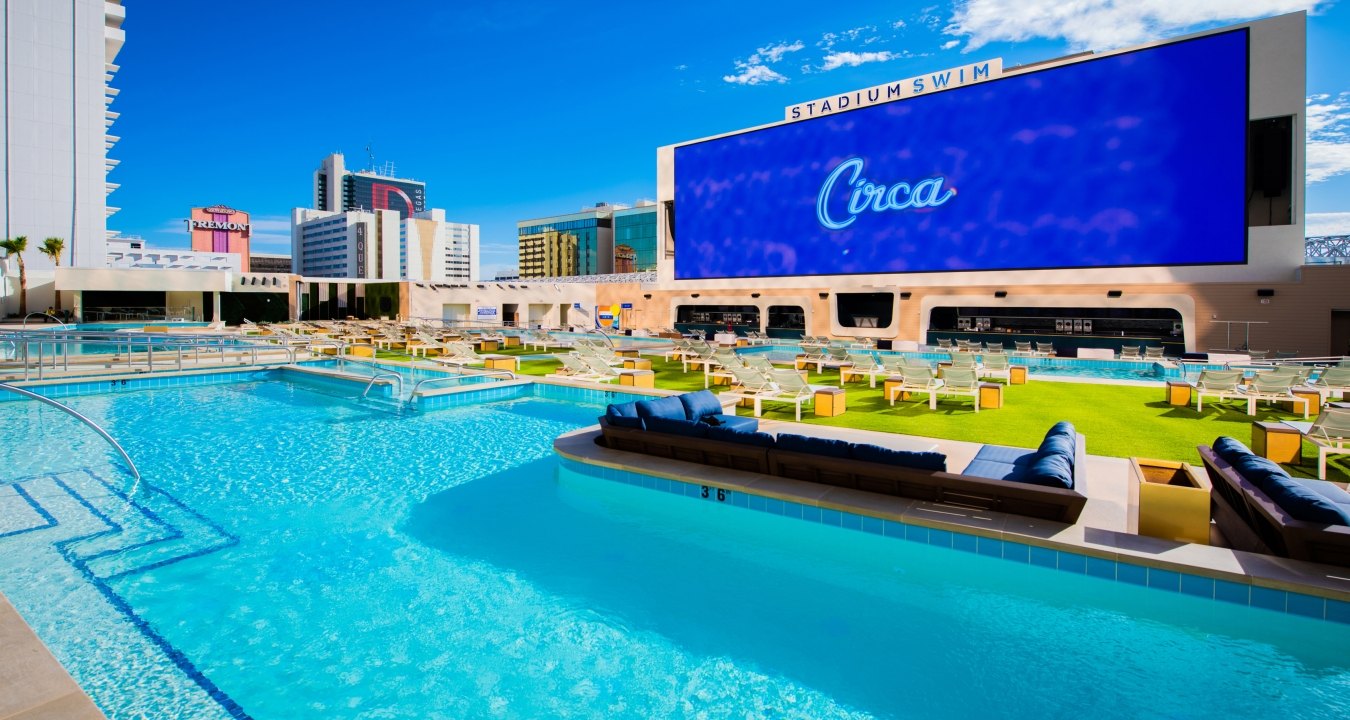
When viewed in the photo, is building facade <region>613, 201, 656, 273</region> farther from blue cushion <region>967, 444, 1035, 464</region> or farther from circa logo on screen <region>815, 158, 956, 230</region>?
blue cushion <region>967, 444, 1035, 464</region>

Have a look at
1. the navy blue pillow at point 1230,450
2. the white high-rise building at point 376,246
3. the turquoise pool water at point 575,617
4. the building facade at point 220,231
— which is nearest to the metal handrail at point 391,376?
the turquoise pool water at point 575,617

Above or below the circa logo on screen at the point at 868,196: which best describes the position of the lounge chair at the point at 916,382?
below

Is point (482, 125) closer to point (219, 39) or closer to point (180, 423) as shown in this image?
point (219, 39)

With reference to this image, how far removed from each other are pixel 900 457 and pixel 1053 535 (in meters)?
1.23

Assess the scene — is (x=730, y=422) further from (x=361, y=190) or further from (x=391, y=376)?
(x=361, y=190)

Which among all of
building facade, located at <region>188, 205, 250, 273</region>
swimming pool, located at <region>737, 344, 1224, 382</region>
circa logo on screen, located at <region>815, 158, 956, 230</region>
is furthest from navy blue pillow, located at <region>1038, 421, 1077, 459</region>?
building facade, located at <region>188, 205, 250, 273</region>

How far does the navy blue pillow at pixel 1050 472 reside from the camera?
4.79 m

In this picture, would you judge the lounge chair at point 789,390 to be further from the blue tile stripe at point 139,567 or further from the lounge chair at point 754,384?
the blue tile stripe at point 139,567

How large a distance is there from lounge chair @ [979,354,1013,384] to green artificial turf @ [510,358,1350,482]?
16.8 inches

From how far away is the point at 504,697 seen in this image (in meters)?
3.36

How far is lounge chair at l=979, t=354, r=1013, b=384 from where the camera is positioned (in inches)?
539

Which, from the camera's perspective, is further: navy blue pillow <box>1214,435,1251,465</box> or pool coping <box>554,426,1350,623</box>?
navy blue pillow <box>1214,435,1251,465</box>

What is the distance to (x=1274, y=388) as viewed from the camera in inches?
416

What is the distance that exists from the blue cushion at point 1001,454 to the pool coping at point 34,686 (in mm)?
6259
